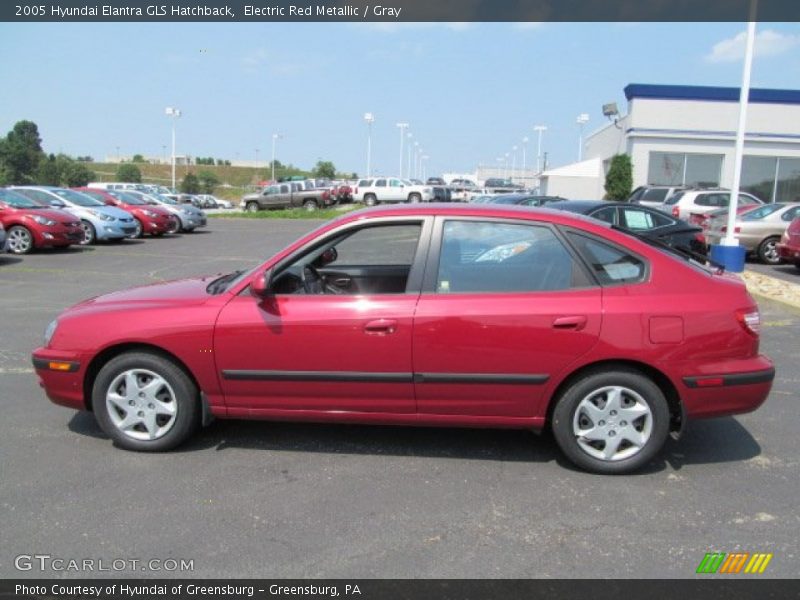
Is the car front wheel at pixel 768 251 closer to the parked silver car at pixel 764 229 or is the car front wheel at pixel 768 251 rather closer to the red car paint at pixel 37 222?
the parked silver car at pixel 764 229

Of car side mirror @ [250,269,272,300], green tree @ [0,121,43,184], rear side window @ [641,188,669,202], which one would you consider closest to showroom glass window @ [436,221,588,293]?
car side mirror @ [250,269,272,300]

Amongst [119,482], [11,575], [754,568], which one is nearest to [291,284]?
[119,482]

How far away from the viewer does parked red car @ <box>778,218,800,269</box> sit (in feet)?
41.2

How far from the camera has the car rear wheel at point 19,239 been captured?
584 inches

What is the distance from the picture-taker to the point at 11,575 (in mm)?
2914

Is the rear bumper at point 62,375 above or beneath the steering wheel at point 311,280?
beneath

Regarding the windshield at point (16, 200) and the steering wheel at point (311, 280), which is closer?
the steering wheel at point (311, 280)

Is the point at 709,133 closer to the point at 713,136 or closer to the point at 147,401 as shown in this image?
the point at 713,136

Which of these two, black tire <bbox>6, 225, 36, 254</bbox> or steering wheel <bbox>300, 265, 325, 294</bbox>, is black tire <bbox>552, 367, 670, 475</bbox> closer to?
steering wheel <bbox>300, 265, 325, 294</bbox>

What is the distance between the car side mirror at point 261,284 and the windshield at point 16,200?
45.6ft

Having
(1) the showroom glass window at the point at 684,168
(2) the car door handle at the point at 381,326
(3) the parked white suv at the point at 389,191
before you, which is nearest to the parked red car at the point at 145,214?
(2) the car door handle at the point at 381,326

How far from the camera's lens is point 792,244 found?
12703mm
